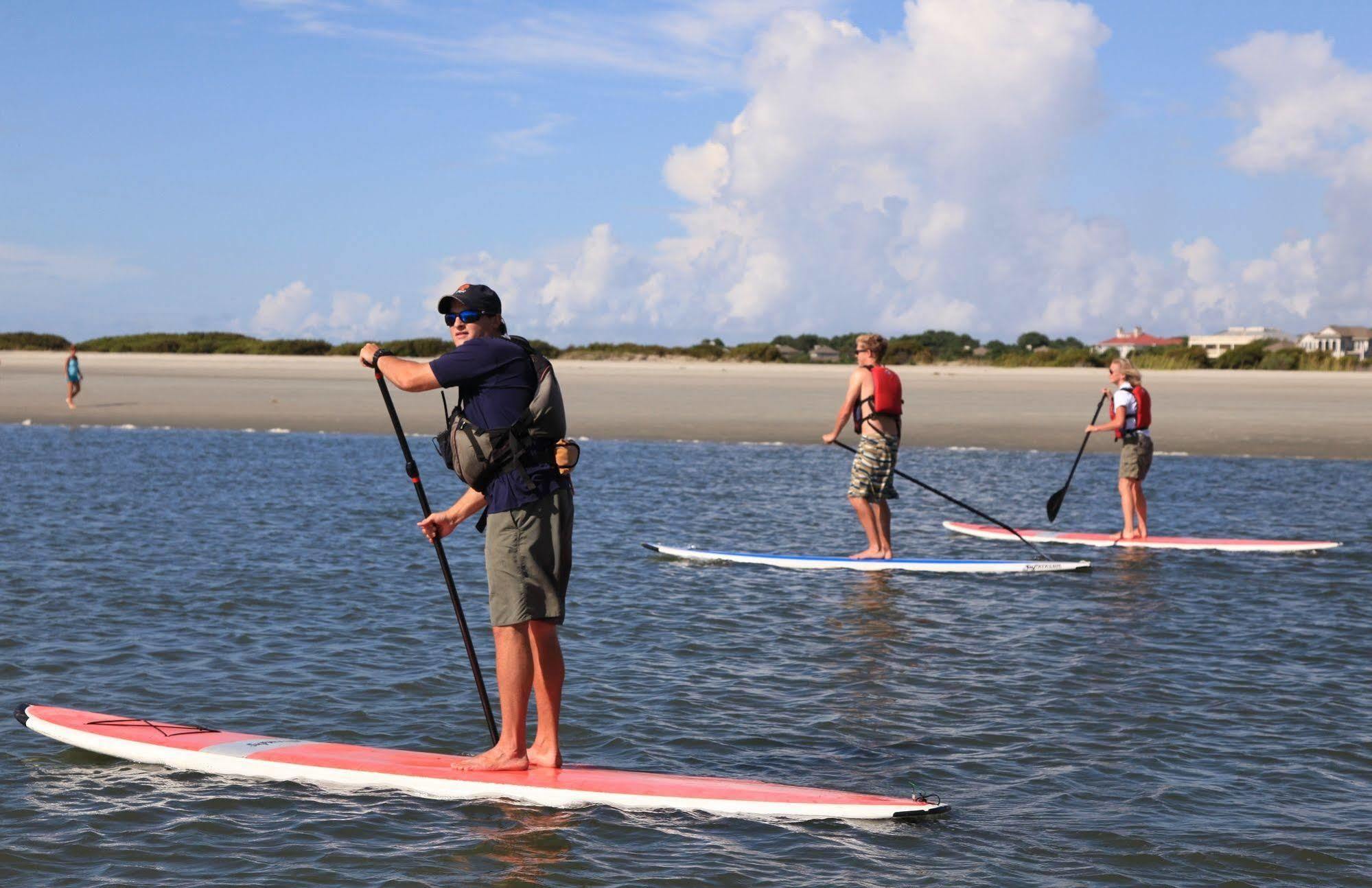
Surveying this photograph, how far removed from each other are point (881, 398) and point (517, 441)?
270 inches

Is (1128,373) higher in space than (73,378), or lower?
lower

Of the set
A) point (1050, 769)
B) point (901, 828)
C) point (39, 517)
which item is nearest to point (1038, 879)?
point (901, 828)

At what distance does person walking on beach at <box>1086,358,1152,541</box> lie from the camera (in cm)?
1331

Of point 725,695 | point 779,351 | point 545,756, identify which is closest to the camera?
point 545,756

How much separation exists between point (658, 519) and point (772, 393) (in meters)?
19.3

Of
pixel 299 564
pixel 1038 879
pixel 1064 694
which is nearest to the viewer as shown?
pixel 1038 879

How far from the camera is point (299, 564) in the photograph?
11.8 metres

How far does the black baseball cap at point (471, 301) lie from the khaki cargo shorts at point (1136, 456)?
9.30m

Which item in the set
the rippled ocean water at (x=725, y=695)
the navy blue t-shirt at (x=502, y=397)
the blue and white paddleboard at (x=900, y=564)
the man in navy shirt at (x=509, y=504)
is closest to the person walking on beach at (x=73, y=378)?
the rippled ocean water at (x=725, y=695)

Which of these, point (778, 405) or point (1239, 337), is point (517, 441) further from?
point (1239, 337)

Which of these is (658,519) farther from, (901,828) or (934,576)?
(901,828)

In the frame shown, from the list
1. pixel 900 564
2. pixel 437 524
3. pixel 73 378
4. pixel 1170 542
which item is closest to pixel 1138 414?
pixel 1170 542

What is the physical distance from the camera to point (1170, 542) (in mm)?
13242

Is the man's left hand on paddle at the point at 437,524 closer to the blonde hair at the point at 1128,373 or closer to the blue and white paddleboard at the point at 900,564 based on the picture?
the blue and white paddleboard at the point at 900,564
